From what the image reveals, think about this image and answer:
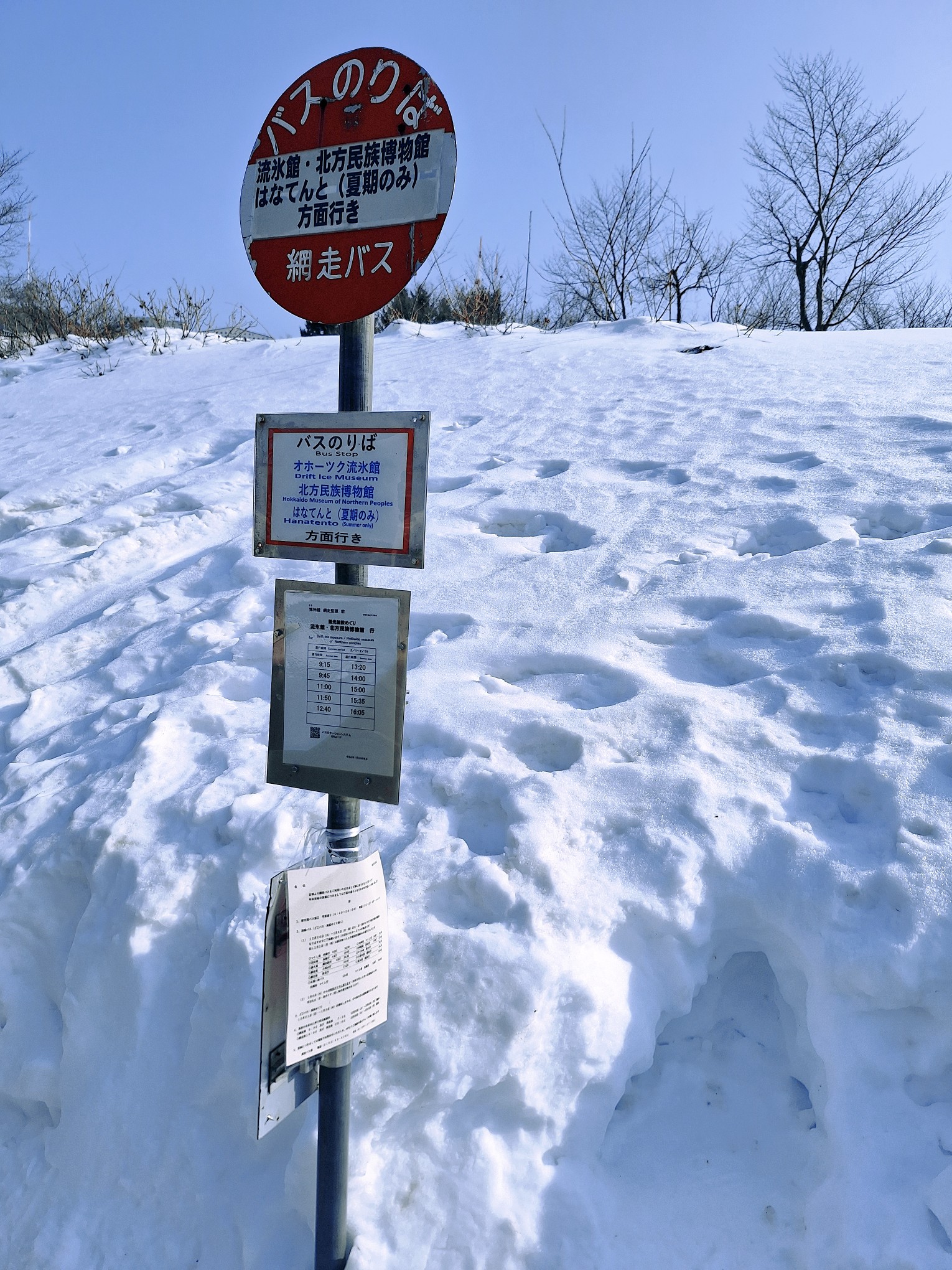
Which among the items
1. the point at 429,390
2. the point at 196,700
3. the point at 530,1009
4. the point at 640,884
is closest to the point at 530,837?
the point at 640,884

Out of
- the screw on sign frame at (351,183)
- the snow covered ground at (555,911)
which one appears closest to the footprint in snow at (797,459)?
the snow covered ground at (555,911)

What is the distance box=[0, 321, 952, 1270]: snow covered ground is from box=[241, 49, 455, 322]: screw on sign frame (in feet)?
4.88

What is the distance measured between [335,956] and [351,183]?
1.51 metres

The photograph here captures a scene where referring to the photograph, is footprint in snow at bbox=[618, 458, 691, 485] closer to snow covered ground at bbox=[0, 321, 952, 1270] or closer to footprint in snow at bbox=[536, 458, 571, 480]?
footprint in snow at bbox=[536, 458, 571, 480]

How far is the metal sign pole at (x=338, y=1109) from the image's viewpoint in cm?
158

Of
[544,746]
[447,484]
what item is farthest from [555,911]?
[447,484]

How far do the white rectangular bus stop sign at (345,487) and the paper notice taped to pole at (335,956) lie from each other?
2.14 feet

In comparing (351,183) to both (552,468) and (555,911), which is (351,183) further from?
(552,468)

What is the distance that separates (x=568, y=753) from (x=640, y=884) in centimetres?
56

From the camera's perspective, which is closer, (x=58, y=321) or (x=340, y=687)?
(x=340, y=687)

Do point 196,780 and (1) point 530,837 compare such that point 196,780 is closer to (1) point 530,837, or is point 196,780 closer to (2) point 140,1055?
(2) point 140,1055

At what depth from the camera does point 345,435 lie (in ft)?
5.14

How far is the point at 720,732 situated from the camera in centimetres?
256

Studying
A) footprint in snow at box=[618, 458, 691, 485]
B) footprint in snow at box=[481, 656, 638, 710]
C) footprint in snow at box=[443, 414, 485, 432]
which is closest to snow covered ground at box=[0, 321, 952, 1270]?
footprint in snow at box=[481, 656, 638, 710]
